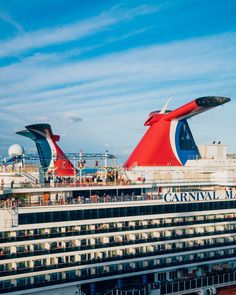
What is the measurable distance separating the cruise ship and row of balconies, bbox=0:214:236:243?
9 cm

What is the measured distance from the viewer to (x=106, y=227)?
1511 inches

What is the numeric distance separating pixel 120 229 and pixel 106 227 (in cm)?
154

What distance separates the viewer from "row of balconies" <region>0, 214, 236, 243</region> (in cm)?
3422

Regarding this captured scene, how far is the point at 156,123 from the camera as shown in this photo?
56062mm

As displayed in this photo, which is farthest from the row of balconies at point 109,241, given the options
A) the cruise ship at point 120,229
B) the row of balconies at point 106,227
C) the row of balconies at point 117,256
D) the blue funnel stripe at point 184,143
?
the blue funnel stripe at point 184,143

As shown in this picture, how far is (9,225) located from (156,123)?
2884 cm

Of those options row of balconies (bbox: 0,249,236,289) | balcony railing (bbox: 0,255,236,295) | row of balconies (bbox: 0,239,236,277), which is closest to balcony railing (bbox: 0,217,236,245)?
row of balconies (bbox: 0,239,236,277)

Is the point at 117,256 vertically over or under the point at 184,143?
under

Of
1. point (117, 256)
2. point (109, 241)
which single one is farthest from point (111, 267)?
point (109, 241)

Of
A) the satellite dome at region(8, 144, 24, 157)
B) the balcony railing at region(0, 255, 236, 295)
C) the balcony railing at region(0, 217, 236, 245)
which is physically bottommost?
the balcony railing at region(0, 255, 236, 295)

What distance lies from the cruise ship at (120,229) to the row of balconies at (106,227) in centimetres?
9

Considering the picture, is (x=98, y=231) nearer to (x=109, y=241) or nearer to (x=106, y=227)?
(x=106, y=227)

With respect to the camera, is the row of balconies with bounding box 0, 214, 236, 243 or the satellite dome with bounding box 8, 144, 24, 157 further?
the satellite dome with bounding box 8, 144, 24, 157

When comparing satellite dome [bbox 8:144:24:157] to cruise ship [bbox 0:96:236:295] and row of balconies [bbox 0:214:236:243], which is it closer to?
cruise ship [bbox 0:96:236:295]
